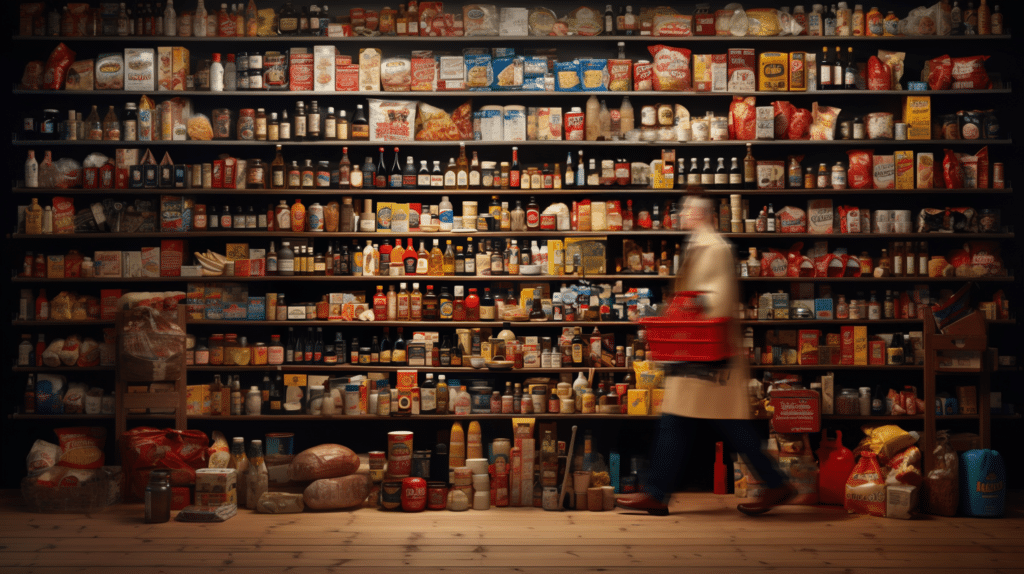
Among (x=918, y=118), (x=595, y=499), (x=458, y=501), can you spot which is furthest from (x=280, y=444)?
(x=918, y=118)

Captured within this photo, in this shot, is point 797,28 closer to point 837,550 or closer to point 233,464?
point 837,550

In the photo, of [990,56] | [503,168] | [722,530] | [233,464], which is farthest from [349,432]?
[990,56]

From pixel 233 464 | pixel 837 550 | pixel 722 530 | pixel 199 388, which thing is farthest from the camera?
pixel 199 388

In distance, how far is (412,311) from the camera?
5.75 meters

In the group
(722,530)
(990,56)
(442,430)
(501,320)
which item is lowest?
(722,530)

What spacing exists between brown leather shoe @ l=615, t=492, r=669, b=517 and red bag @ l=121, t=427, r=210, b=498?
2.62m

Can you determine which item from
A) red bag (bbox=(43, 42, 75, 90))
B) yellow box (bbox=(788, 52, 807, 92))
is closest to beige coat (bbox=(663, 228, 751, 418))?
yellow box (bbox=(788, 52, 807, 92))

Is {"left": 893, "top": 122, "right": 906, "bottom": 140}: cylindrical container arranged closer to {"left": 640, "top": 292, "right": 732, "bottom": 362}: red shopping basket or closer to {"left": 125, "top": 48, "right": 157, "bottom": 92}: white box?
{"left": 640, "top": 292, "right": 732, "bottom": 362}: red shopping basket

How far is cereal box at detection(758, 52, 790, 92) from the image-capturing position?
567 centimetres

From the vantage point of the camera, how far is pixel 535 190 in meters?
5.72

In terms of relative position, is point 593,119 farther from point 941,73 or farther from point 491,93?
point 941,73

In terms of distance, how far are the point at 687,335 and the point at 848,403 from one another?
80.7 inches

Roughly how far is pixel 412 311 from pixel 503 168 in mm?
1184

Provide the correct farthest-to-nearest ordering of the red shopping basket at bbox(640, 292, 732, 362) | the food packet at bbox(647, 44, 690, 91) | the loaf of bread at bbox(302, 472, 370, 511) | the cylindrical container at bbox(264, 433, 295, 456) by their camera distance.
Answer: the food packet at bbox(647, 44, 690, 91)
the cylindrical container at bbox(264, 433, 295, 456)
the loaf of bread at bbox(302, 472, 370, 511)
the red shopping basket at bbox(640, 292, 732, 362)
